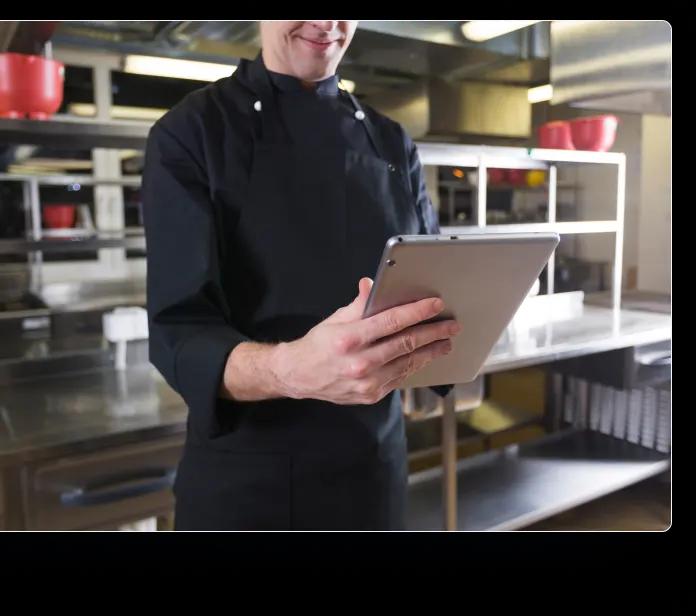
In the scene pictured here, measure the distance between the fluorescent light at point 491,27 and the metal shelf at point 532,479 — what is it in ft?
2.69

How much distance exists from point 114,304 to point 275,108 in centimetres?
111

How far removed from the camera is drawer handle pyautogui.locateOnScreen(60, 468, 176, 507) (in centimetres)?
102

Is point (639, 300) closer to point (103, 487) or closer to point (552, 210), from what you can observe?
point (552, 210)

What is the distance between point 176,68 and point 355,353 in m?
0.69

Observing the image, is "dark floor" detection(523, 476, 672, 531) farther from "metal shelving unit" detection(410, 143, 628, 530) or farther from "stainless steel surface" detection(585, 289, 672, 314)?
"stainless steel surface" detection(585, 289, 672, 314)

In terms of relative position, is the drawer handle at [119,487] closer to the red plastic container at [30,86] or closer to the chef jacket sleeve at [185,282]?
the chef jacket sleeve at [185,282]

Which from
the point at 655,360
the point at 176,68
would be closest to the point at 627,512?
the point at 655,360

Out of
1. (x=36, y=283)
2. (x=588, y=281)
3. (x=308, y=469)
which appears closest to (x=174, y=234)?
(x=308, y=469)

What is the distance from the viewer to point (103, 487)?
1.04m

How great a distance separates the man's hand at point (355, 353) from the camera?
0.63 metres

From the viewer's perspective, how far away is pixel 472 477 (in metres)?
1.57

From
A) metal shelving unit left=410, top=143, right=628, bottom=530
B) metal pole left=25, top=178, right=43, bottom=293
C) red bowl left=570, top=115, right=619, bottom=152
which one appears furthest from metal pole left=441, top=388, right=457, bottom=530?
metal pole left=25, top=178, right=43, bottom=293

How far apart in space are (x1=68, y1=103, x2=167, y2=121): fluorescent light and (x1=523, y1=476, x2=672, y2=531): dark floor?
1.02 meters
